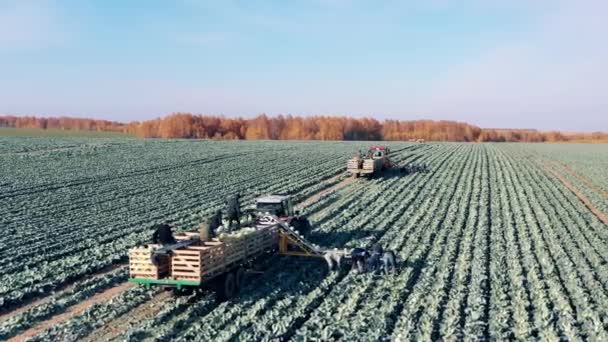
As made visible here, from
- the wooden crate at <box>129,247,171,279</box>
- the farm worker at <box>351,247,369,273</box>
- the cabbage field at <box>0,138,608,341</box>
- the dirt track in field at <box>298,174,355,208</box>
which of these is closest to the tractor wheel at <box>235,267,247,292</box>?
the cabbage field at <box>0,138,608,341</box>

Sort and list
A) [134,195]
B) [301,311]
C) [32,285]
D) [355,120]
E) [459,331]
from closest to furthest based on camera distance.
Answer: [459,331] < [301,311] < [32,285] < [134,195] < [355,120]

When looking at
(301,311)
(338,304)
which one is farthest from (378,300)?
(301,311)

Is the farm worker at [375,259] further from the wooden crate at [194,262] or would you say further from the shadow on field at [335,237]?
the wooden crate at [194,262]

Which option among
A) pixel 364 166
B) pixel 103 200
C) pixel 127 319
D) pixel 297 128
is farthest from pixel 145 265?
pixel 297 128

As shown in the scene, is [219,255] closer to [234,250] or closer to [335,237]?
[234,250]

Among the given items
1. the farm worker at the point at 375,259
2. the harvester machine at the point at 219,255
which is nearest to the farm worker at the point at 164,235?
the harvester machine at the point at 219,255

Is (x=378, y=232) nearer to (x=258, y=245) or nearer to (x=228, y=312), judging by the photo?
(x=258, y=245)
